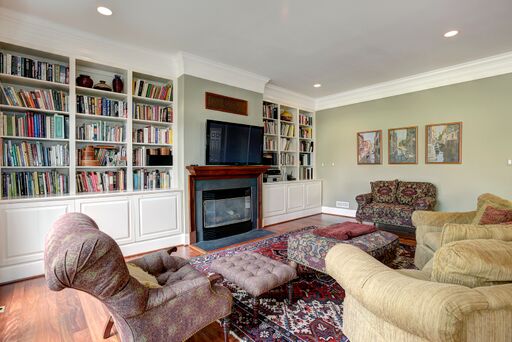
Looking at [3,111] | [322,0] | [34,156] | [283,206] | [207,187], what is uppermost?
[322,0]

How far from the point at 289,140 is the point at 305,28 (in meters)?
3.07

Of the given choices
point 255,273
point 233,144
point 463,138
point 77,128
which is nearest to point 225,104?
point 233,144

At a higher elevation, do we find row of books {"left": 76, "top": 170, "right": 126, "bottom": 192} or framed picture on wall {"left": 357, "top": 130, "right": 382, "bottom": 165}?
framed picture on wall {"left": 357, "top": 130, "right": 382, "bottom": 165}

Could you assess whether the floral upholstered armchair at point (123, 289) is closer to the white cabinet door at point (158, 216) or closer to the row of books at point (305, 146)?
the white cabinet door at point (158, 216)

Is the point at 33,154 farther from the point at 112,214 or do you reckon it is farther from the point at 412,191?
the point at 412,191

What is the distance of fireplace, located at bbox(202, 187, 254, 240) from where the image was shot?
4020 mm

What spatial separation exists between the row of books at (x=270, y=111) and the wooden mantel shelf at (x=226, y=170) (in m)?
1.25

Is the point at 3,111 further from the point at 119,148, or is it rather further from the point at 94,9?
the point at 94,9

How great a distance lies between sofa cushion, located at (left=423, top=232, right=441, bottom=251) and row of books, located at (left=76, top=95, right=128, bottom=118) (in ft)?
13.1

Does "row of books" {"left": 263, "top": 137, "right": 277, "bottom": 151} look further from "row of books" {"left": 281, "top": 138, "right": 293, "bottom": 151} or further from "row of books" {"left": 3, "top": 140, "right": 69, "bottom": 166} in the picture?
"row of books" {"left": 3, "top": 140, "right": 69, "bottom": 166}

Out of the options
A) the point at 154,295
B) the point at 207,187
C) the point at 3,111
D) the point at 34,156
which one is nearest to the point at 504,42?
the point at 207,187

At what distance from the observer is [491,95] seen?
393cm

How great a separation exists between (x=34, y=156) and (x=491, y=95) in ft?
21.3

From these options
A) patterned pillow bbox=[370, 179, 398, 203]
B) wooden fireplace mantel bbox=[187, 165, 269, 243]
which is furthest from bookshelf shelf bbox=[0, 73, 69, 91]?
patterned pillow bbox=[370, 179, 398, 203]
